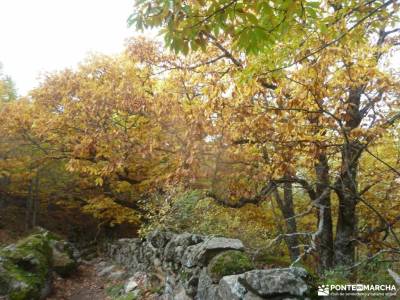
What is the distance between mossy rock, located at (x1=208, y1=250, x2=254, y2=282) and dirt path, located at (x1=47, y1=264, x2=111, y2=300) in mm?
6129

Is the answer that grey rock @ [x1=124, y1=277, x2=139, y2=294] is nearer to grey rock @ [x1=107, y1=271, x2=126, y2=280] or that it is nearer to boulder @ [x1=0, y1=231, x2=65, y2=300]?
grey rock @ [x1=107, y1=271, x2=126, y2=280]

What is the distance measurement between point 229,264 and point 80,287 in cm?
879

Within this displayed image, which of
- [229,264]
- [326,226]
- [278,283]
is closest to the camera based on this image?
[278,283]

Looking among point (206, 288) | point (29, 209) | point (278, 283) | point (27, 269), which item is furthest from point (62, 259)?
point (278, 283)

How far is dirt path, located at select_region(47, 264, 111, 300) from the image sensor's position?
1116 centimetres

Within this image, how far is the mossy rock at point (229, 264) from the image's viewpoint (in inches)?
224

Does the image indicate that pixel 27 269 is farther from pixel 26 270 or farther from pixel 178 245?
pixel 178 245

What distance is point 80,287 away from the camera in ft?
40.6

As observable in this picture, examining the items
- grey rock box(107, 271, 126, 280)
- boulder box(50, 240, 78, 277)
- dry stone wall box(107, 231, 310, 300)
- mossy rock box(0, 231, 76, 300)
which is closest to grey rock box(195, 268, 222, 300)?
dry stone wall box(107, 231, 310, 300)

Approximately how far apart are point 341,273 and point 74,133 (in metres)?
11.6

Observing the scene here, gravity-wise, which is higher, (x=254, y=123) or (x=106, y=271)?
Result: (x=254, y=123)

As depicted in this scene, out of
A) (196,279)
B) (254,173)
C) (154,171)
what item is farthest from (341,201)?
(154,171)

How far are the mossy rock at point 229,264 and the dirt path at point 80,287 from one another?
6129 mm

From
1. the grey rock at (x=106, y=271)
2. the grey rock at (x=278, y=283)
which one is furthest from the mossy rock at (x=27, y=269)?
the grey rock at (x=278, y=283)
